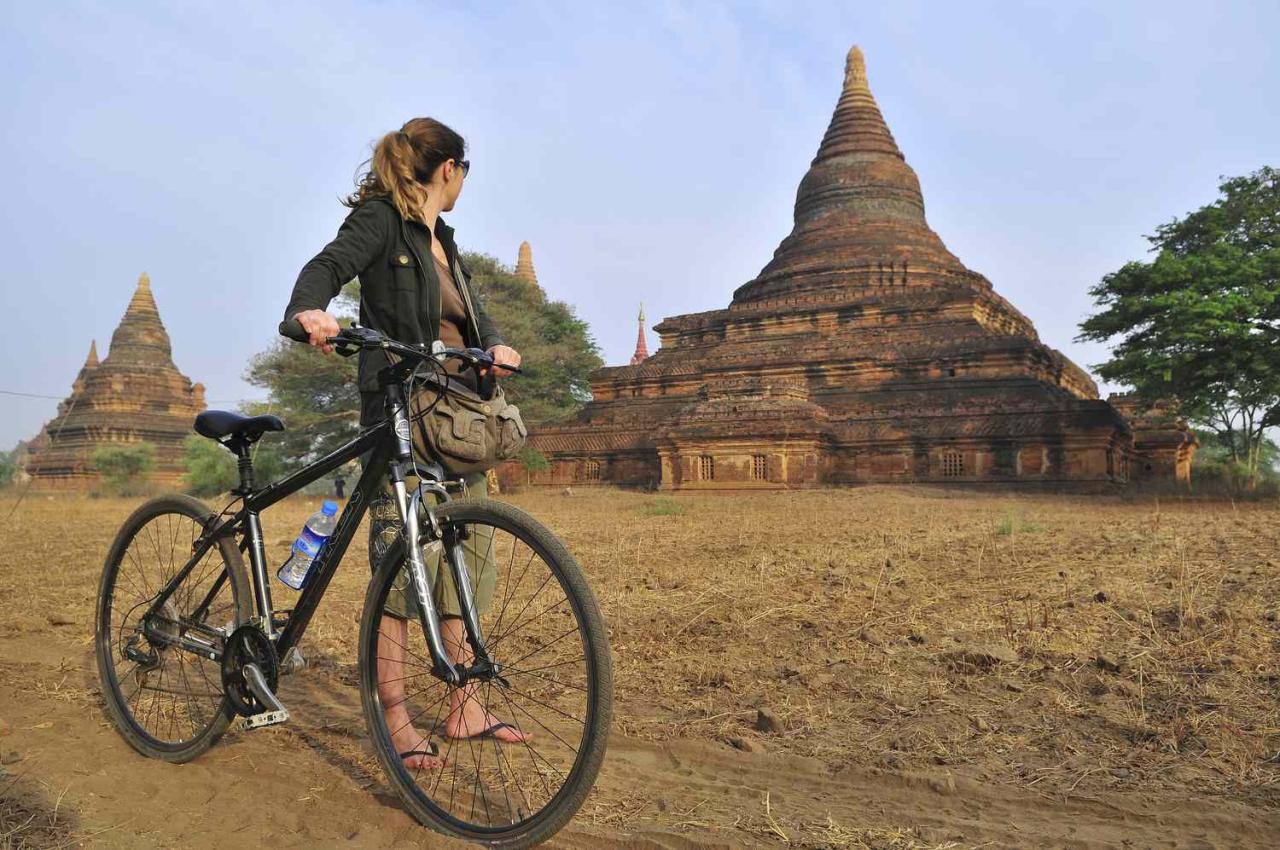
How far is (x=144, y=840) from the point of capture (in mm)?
2186

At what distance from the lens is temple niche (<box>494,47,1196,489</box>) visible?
16.5 m

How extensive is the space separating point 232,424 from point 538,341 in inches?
1014

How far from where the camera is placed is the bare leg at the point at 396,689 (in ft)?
8.19

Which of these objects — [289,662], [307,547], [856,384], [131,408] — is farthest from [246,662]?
[131,408]

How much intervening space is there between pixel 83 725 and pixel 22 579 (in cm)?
453

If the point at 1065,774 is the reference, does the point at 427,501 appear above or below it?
above

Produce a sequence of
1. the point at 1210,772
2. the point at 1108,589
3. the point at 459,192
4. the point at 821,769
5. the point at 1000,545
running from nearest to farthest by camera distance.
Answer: the point at 1210,772 < the point at 821,769 < the point at 459,192 < the point at 1108,589 < the point at 1000,545

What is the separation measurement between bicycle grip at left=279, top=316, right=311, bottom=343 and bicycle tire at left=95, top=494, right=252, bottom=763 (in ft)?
2.58

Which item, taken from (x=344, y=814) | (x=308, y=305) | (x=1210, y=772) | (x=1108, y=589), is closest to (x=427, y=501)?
(x=308, y=305)

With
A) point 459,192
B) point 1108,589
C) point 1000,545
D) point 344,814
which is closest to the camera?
point 344,814

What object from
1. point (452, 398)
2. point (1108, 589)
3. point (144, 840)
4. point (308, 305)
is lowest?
point (144, 840)

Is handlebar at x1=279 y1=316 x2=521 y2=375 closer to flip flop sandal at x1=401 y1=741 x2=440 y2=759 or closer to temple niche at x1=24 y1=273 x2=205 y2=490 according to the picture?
flip flop sandal at x1=401 y1=741 x2=440 y2=759

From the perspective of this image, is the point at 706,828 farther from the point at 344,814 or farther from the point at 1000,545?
the point at 1000,545

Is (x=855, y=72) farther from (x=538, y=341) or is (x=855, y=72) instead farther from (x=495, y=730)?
(x=495, y=730)
